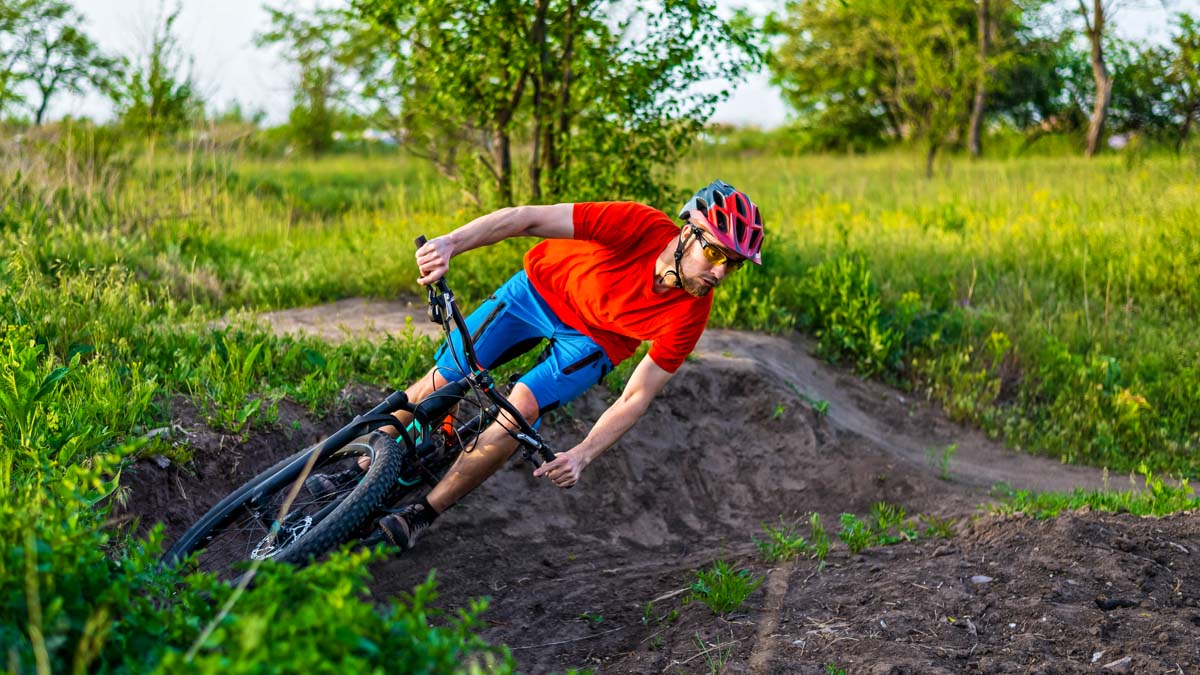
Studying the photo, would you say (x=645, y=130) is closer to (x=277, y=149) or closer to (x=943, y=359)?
(x=943, y=359)

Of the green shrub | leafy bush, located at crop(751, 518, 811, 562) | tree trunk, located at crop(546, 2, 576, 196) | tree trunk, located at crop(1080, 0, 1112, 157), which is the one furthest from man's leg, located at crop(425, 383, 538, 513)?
tree trunk, located at crop(1080, 0, 1112, 157)

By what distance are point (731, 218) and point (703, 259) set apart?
0.22 meters

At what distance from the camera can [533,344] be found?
206 inches

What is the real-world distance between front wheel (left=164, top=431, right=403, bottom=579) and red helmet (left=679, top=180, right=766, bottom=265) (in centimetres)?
162

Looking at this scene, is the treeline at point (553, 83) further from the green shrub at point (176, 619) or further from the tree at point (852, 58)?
the tree at point (852, 58)

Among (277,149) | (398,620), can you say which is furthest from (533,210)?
(277,149)

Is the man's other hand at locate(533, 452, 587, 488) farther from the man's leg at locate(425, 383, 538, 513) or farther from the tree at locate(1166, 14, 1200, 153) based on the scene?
the tree at locate(1166, 14, 1200, 153)

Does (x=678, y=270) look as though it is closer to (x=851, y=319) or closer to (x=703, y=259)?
(x=703, y=259)

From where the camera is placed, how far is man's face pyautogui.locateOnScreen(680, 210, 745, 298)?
4539 millimetres

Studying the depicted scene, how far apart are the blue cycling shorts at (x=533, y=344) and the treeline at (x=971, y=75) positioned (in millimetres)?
14401

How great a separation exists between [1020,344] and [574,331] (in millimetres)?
5640

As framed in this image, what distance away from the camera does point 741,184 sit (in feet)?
50.4

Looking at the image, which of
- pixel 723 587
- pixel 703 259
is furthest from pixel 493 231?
pixel 723 587

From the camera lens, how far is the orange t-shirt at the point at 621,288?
473 centimetres
